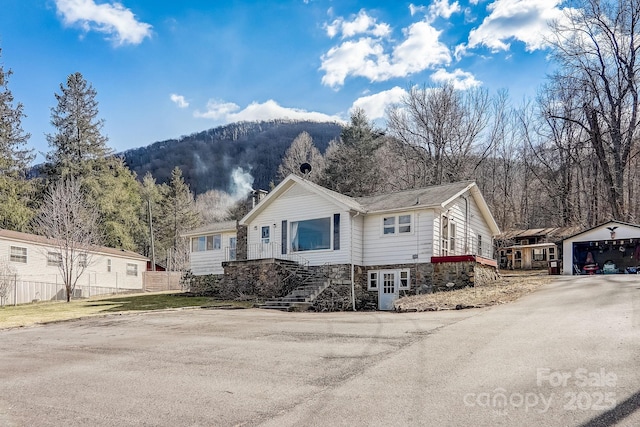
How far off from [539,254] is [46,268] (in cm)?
3453

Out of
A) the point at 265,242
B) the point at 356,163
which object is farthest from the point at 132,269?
the point at 356,163

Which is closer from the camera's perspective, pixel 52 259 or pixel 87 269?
pixel 52 259

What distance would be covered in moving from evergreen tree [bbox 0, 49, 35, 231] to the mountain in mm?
47022

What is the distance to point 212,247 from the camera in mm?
27078

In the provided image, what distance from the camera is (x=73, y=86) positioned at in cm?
4372

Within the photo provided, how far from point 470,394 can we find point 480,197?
1925cm

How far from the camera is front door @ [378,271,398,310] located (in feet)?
Result: 66.2

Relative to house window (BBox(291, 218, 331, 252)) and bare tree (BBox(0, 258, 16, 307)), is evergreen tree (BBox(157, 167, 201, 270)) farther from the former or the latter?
house window (BBox(291, 218, 331, 252))

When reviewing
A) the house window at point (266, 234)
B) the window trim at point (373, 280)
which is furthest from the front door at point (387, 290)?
the house window at point (266, 234)

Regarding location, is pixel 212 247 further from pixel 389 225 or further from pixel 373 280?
pixel 389 225

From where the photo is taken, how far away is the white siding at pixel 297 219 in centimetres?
2061

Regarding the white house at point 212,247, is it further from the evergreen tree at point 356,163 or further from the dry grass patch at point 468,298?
the evergreen tree at point 356,163

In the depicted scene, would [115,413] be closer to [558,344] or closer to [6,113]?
[558,344]

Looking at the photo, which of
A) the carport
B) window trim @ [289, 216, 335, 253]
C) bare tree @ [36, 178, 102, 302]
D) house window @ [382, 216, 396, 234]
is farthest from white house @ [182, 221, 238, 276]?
the carport
